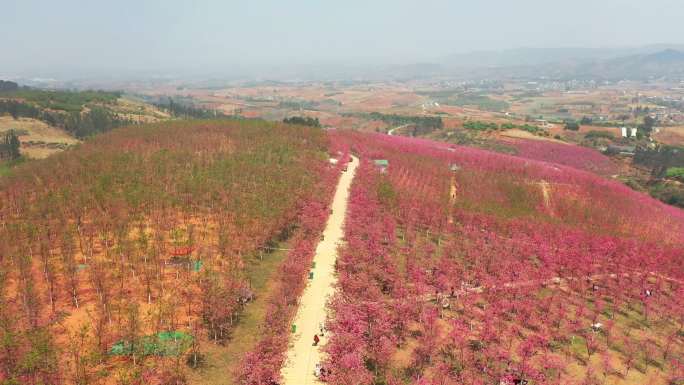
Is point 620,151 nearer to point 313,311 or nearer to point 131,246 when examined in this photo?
point 313,311

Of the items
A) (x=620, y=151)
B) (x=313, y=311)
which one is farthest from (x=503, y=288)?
(x=620, y=151)

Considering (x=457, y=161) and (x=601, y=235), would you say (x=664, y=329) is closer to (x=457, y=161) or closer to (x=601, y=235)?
(x=601, y=235)

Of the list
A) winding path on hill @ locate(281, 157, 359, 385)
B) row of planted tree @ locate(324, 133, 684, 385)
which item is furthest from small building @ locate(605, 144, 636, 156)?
winding path on hill @ locate(281, 157, 359, 385)

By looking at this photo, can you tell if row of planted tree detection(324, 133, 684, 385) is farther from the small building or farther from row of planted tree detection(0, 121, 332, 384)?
the small building

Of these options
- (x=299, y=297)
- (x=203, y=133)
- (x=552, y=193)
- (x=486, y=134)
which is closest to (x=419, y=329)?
(x=299, y=297)

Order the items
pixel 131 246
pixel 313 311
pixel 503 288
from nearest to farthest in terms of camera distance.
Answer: pixel 313 311, pixel 503 288, pixel 131 246

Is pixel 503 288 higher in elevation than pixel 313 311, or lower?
lower

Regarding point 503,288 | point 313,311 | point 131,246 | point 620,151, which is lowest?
point 620,151

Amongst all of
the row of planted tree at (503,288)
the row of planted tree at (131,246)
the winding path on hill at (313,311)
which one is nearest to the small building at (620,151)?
the row of planted tree at (503,288)

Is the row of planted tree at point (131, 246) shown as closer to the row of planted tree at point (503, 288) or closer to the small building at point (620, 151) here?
the row of planted tree at point (503, 288)

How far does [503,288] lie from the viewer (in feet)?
78.1

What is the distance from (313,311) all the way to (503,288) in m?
11.2

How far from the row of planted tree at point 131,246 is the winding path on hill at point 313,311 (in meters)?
2.53

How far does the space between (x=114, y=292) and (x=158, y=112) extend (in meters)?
113
